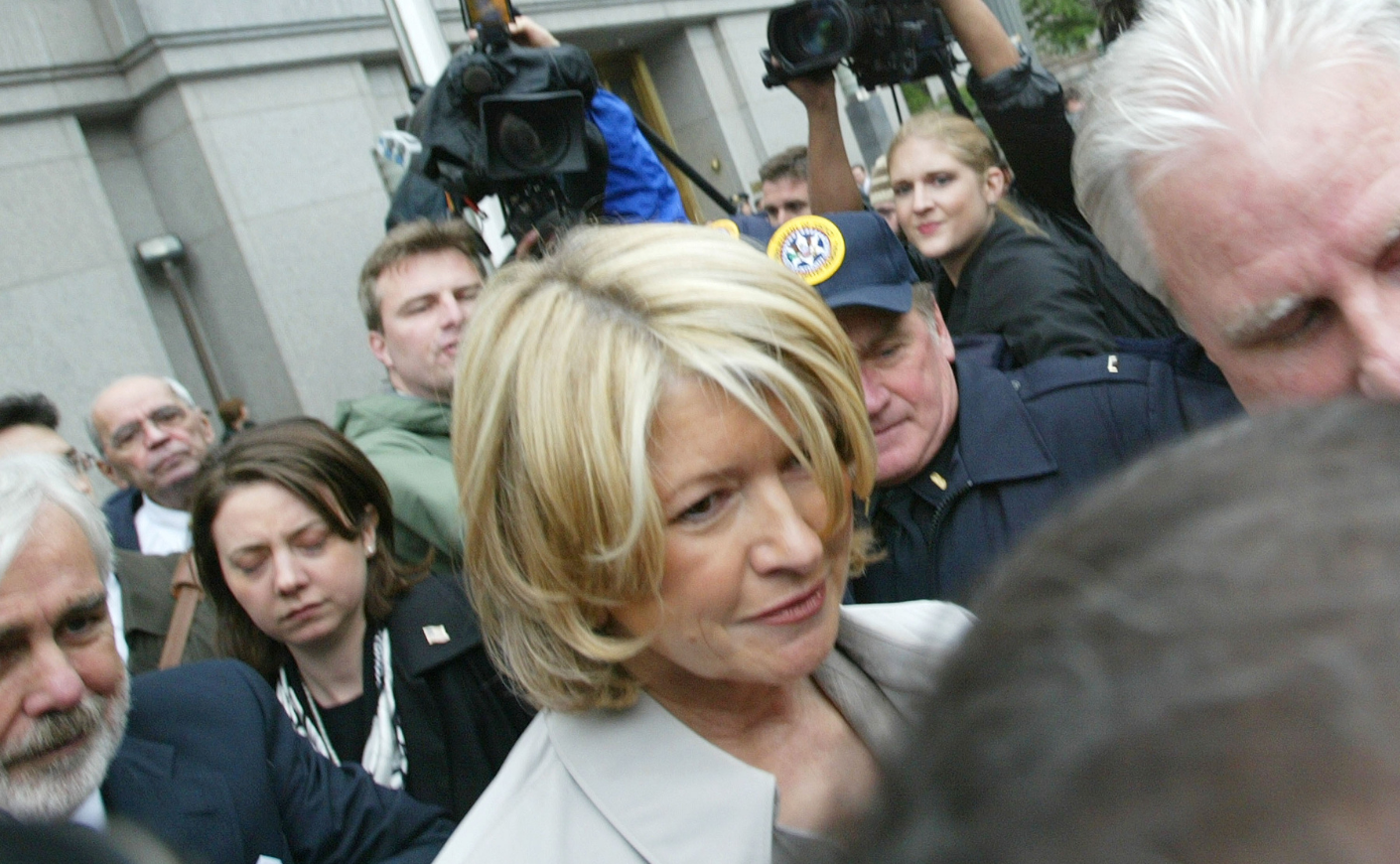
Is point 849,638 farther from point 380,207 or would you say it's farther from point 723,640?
point 380,207

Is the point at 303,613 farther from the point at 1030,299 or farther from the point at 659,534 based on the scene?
the point at 1030,299

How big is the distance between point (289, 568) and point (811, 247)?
4.55 ft

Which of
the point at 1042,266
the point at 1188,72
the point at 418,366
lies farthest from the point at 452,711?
the point at 1188,72

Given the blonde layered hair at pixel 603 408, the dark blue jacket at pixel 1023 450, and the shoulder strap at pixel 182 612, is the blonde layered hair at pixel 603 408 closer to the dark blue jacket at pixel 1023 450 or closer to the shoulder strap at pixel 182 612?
the dark blue jacket at pixel 1023 450

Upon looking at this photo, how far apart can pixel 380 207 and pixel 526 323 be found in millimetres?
6905

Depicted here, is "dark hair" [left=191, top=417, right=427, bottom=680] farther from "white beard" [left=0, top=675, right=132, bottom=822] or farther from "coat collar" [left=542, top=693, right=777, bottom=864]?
"coat collar" [left=542, top=693, right=777, bottom=864]

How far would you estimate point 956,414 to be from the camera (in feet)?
6.92

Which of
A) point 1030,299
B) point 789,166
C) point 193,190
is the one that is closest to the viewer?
point 1030,299

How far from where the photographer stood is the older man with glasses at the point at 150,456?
414cm

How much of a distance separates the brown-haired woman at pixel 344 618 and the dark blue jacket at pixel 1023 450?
952 millimetres

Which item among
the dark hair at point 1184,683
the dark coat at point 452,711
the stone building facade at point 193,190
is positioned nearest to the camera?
the dark hair at point 1184,683

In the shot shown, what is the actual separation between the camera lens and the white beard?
221 cm

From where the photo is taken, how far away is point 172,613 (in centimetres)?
333

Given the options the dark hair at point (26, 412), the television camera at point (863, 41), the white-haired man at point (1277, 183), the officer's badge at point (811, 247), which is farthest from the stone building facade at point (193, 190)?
the white-haired man at point (1277, 183)
